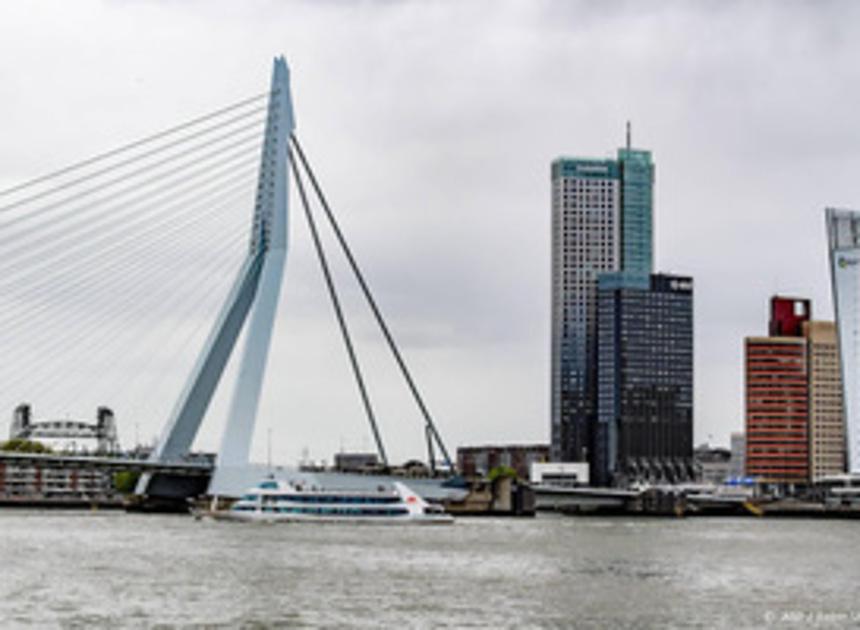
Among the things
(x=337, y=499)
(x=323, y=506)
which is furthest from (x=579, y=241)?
(x=323, y=506)

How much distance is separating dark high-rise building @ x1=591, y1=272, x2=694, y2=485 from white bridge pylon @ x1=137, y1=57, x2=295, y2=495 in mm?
102110

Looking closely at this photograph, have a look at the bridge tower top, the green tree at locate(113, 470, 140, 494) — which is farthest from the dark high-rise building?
the bridge tower top

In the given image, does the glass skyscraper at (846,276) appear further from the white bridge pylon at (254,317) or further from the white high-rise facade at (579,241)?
the white bridge pylon at (254,317)

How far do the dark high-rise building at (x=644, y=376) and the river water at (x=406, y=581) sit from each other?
348 feet

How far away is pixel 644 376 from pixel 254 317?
356 feet

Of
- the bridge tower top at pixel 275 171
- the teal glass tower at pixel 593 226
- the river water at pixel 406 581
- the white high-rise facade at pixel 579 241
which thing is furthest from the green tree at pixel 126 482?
the river water at pixel 406 581

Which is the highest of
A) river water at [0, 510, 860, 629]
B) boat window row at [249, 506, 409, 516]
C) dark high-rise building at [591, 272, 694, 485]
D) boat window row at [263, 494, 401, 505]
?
dark high-rise building at [591, 272, 694, 485]

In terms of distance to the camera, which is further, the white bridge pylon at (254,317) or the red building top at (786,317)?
the red building top at (786,317)

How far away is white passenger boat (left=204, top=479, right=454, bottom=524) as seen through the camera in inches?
2793

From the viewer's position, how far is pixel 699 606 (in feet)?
111

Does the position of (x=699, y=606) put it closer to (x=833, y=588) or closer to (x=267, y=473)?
(x=833, y=588)

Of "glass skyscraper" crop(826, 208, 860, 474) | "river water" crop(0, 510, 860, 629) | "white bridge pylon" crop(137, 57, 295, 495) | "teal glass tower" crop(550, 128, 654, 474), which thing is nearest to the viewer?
"river water" crop(0, 510, 860, 629)

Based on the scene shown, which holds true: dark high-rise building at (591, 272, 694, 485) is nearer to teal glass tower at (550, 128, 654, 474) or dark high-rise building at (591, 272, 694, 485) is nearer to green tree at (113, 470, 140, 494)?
teal glass tower at (550, 128, 654, 474)

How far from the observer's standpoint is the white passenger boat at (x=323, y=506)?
233ft
